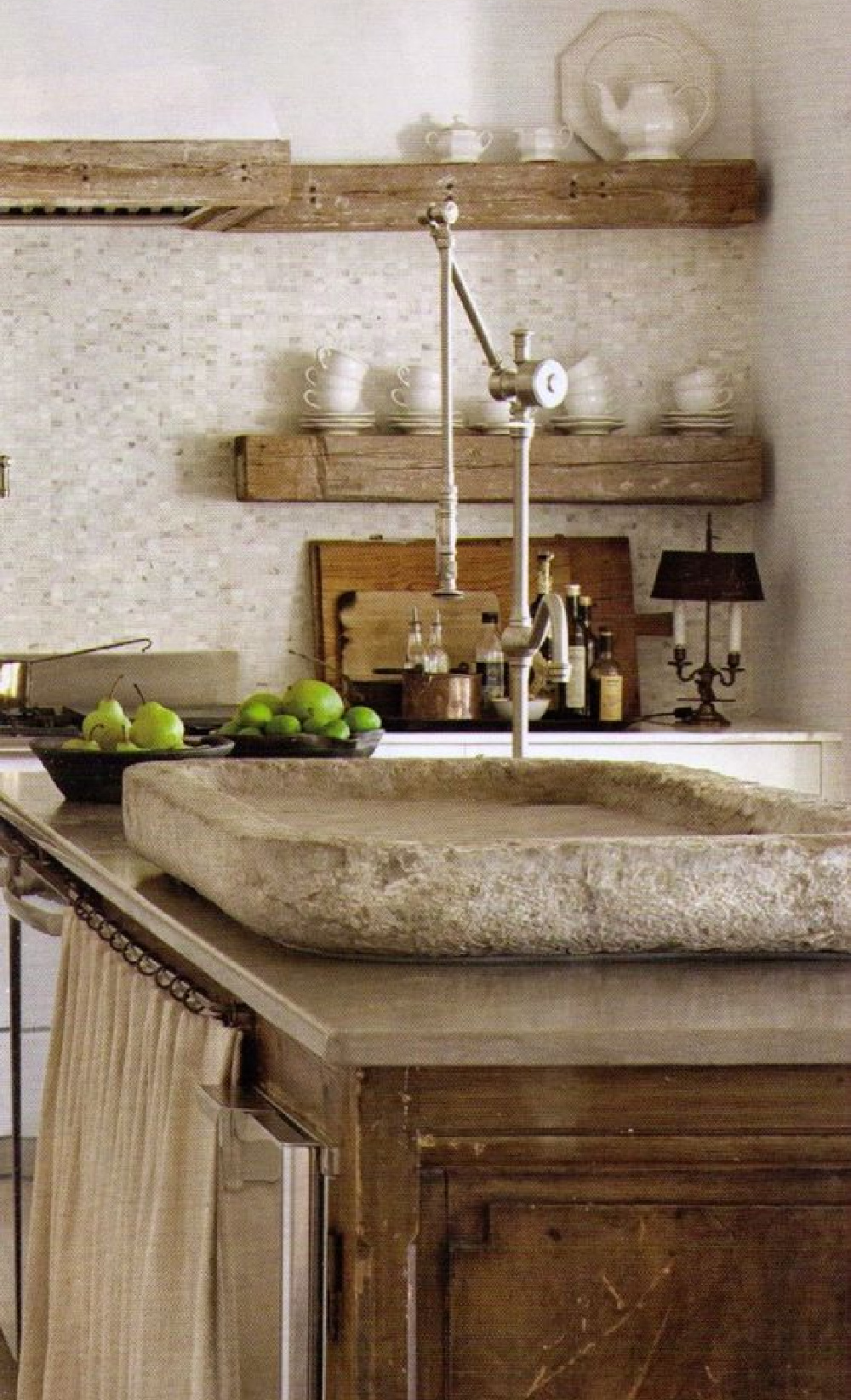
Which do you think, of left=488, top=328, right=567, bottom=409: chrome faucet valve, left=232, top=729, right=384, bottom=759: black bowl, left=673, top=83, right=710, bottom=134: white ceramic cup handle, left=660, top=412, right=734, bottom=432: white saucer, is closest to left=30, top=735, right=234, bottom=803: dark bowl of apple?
left=232, top=729, right=384, bottom=759: black bowl

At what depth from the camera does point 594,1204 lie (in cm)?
124

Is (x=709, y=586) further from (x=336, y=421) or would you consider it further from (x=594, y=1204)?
(x=594, y=1204)

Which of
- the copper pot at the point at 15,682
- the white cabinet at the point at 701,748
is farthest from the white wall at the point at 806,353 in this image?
the copper pot at the point at 15,682

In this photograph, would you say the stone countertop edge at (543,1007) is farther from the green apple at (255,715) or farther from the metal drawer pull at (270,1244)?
the green apple at (255,715)

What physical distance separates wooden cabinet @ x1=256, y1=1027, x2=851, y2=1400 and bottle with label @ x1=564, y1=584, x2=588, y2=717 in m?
3.77

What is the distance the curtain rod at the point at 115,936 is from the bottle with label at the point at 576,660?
2.34 meters

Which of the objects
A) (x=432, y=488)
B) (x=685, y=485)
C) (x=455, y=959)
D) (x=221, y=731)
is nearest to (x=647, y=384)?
(x=685, y=485)

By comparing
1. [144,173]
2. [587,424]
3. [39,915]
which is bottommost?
[39,915]

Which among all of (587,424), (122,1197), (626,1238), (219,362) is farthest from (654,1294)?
(219,362)

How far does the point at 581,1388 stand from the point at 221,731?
5.90ft

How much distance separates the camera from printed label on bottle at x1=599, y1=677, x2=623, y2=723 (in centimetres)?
504

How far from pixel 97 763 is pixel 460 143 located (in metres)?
2.91

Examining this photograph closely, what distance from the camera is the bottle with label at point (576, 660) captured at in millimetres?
5055

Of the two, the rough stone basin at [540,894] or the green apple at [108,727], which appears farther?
the green apple at [108,727]
